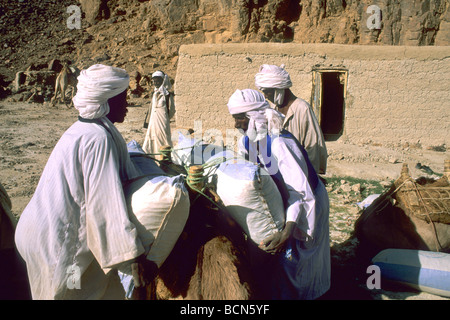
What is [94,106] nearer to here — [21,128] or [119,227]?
[119,227]

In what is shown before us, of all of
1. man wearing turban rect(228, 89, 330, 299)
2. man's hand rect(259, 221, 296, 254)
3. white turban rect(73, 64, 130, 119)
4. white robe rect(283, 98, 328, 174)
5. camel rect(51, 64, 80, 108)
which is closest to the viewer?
white turban rect(73, 64, 130, 119)

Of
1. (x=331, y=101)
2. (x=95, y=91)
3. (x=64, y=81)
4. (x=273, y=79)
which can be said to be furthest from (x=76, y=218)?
(x=64, y=81)

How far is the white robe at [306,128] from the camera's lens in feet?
11.1

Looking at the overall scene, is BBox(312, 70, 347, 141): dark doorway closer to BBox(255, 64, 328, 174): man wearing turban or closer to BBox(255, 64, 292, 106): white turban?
BBox(255, 64, 328, 174): man wearing turban

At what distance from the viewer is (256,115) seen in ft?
8.04

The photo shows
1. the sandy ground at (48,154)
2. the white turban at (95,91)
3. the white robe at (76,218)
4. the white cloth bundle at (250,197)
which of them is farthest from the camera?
the sandy ground at (48,154)

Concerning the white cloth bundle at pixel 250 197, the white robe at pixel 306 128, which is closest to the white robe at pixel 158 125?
the white robe at pixel 306 128

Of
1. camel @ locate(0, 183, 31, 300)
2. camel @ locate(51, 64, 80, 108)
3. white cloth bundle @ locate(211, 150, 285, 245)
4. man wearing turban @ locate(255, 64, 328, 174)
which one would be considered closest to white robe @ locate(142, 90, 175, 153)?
man wearing turban @ locate(255, 64, 328, 174)

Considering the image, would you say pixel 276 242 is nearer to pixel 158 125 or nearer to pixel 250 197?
pixel 250 197

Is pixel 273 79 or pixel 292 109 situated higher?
pixel 273 79

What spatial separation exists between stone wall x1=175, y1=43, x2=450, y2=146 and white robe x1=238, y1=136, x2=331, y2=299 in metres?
5.52

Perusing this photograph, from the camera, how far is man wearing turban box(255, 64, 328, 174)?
10.8 ft

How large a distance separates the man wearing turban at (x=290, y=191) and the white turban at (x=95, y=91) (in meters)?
0.86

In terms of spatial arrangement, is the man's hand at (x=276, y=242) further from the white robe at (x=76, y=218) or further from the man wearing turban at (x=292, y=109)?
the man wearing turban at (x=292, y=109)
